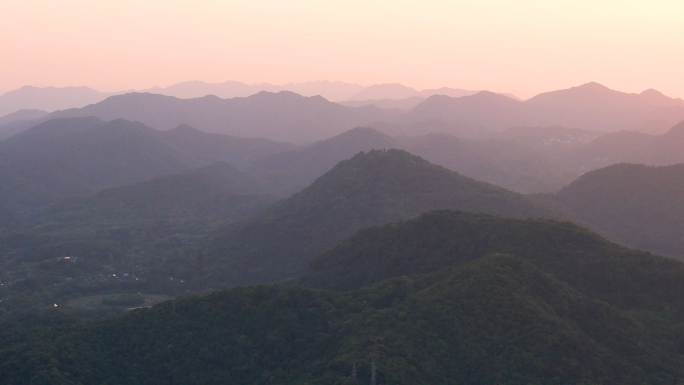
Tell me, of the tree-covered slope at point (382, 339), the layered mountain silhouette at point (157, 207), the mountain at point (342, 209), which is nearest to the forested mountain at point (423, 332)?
the tree-covered slope at point (382, 339)

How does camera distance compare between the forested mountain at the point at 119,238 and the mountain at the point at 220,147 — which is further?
the mountain at the point at 220,147

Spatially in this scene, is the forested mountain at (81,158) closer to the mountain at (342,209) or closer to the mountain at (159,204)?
the mountain at (159,204)

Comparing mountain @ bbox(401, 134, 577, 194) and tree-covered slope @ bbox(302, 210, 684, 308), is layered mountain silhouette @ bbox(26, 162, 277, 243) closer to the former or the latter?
tree-covered slope @ bbox(302, 210, 684, 308)

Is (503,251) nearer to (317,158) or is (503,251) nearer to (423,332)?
(423,332)

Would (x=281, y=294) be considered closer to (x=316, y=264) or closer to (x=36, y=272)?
(x=316, y=264)

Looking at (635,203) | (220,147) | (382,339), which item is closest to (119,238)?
(382,339)

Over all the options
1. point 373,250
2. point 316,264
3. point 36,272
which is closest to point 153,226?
point 36,272

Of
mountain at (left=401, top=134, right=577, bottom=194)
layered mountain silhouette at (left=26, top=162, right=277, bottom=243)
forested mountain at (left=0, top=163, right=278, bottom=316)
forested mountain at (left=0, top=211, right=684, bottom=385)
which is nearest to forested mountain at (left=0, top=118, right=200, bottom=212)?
forested mountain at (left=0, top=163, right=278, bottom=316)
